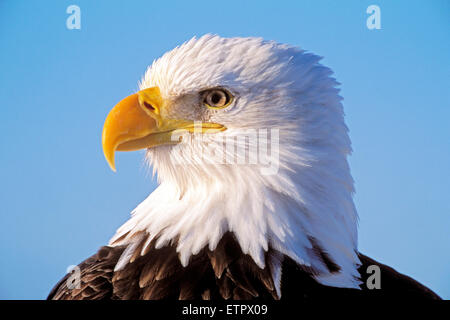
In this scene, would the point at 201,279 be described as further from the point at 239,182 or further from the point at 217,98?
the point at 217,98

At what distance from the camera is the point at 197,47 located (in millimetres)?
3008

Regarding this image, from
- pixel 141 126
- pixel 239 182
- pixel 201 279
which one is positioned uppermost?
pixel 141 126

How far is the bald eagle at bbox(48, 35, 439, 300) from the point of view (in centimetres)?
276

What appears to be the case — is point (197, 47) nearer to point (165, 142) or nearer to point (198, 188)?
point (165, 142)

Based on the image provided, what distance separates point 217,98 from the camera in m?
2.94

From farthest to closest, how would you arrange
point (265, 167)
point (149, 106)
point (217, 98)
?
point (149, 106), point (217, 98), point (265, 167)

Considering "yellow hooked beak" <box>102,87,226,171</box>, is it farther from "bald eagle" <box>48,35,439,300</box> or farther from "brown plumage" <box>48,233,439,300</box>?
"brown plumage" <box>48,233,439,300</box>

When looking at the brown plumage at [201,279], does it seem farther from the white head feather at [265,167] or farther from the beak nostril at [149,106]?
the beak nostril at [149,106]

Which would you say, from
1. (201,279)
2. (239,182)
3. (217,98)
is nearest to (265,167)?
(239,182)

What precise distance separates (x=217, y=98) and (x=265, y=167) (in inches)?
16.7

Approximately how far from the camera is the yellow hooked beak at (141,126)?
296 centimetres

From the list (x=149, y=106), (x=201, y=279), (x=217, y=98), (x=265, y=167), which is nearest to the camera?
(x=201, y=279)

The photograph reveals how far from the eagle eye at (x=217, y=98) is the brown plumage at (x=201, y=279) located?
0.63 m
